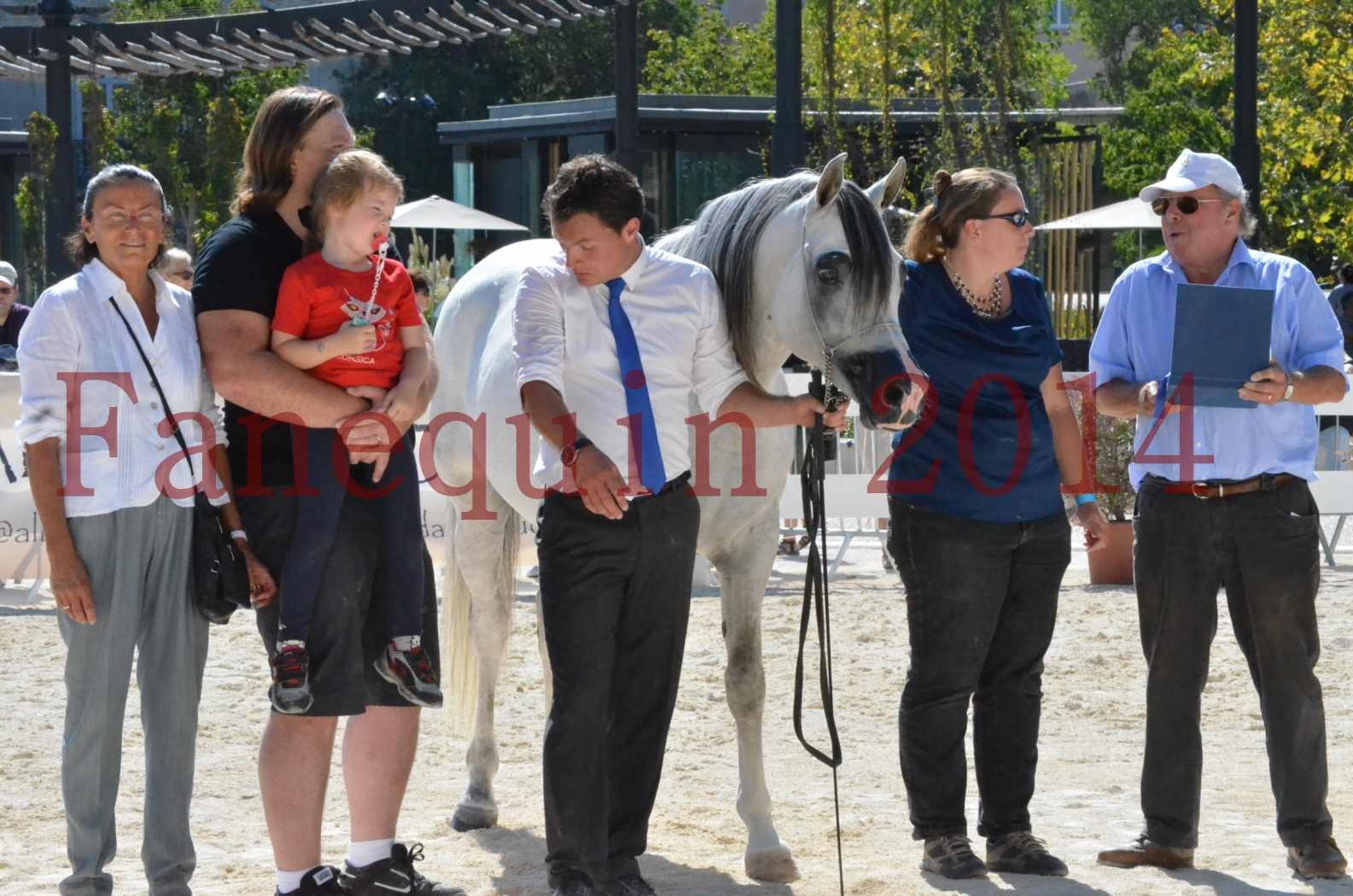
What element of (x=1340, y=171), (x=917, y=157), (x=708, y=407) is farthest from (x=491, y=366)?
(x=917, y=157)

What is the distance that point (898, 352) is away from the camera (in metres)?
4.05

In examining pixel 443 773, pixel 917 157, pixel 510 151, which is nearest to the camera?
pixel 443 773

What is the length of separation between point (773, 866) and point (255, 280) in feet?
6.73

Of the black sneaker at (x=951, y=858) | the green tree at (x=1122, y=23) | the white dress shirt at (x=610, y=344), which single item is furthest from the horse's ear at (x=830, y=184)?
the green tree at (x=1122, y=23)

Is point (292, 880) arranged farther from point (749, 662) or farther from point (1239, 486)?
point (1239, 486)

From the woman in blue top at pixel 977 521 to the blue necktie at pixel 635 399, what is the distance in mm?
871

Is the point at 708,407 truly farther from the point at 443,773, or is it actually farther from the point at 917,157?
the point at 917,157

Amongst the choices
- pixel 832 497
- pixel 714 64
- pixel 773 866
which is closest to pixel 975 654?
pixel 773 866

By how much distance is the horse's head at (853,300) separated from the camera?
157 inches

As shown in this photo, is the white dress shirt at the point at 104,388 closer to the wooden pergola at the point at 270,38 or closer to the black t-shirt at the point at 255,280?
the black t-shirt at the point at 255,280

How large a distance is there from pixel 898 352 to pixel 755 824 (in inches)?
56.8

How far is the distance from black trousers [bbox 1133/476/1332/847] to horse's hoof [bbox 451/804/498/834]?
1.95 m

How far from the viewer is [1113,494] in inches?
381

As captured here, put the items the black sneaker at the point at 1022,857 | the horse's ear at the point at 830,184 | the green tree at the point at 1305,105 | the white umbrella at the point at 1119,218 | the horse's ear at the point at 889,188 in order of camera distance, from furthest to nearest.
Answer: the white umbrella at the point at 1119,218 < the green tree at the point at 1305,105 < the black sneaker at the point at 1022,857 < the horse's ear at the point at 889,188 < the horse's ear at the point at 830,184
